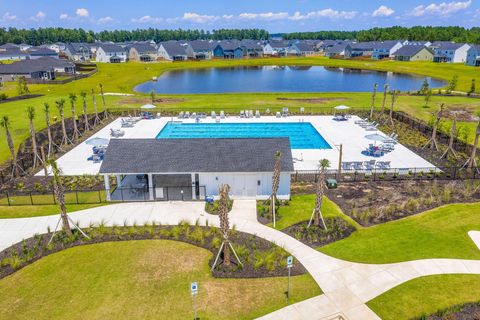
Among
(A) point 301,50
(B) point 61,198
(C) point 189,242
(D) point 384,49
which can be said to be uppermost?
(A) point 301,50

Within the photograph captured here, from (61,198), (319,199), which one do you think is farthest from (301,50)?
(61,198)

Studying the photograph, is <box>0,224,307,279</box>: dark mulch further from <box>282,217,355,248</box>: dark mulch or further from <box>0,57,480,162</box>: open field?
<box>0,57,480,162</box>: open field

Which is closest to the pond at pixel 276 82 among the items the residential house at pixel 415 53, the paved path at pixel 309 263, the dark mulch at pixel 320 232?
the residential house at pixel 415 53

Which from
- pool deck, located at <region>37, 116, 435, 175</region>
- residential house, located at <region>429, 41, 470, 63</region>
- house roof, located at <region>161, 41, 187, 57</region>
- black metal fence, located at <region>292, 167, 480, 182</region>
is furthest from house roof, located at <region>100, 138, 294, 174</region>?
residential house, located at <region>429, 41, 470, 63</region>

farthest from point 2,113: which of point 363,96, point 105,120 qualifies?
point 363,96

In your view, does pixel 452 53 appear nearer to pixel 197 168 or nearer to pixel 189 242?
pixel 197 168

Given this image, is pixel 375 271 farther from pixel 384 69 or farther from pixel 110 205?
pixel 384 69
